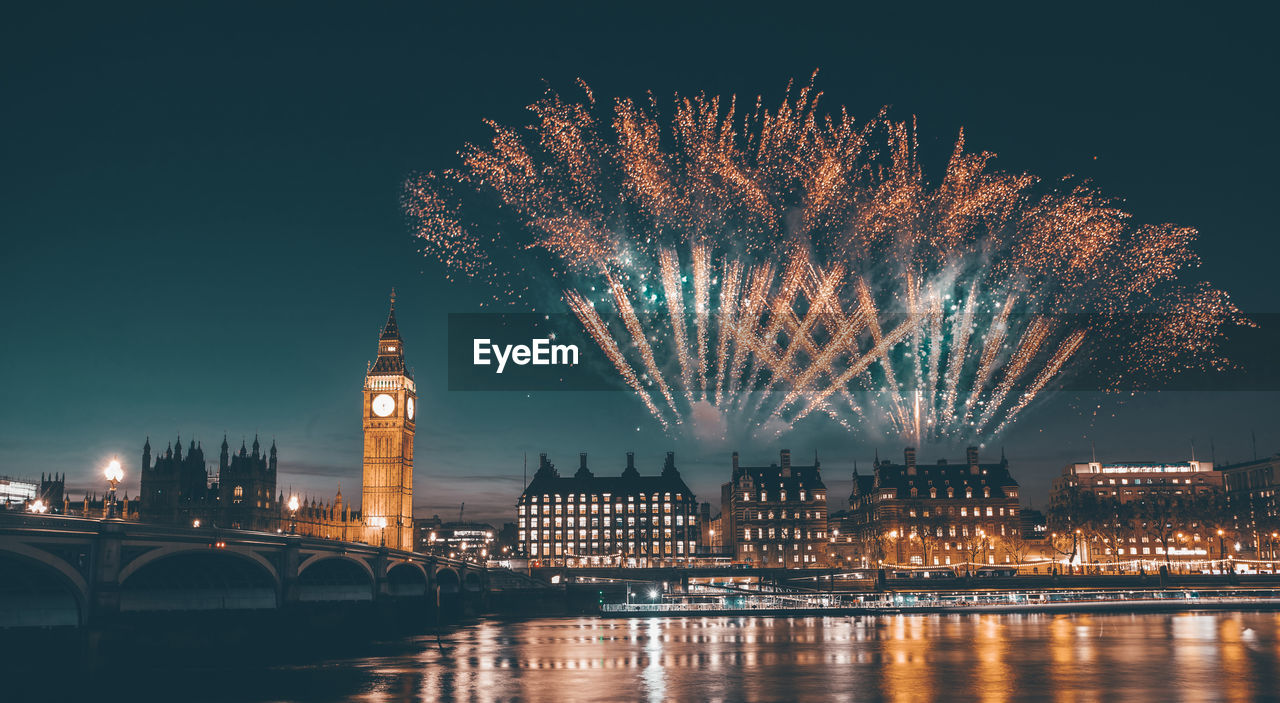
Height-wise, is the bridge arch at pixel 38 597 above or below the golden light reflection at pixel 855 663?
above

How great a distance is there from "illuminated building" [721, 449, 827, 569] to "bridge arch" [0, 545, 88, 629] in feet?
400

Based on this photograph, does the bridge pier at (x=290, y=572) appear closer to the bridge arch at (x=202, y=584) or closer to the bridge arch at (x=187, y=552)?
the bridge arch at (x=187, y=552)

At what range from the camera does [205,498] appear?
161000 mm

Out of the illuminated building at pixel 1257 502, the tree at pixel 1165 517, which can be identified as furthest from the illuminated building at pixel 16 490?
the illuminated building at pixel 1257 502

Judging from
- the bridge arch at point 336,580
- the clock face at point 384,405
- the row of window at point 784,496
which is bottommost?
the bridge arch at point 336,580

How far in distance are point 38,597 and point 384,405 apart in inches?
4727

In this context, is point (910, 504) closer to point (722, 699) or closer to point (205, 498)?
point (205, 498)

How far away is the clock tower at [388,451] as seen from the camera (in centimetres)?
17225

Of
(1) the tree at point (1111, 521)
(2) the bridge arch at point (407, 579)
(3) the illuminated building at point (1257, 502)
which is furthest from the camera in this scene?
(3) the illuminated building at point (1257, 502)

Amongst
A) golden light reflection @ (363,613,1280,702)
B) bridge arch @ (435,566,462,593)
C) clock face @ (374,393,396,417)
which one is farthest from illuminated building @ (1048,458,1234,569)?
clock face @ (374,393,396,417)

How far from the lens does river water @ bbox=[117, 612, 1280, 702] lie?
143ft

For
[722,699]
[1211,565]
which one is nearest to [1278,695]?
[722,699]

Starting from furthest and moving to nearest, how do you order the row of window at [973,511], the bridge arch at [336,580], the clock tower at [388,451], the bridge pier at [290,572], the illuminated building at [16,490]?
the clock tower at [388,451] → the row of window at [973,511] → the illuminated building at [16,490] → the bridge arch at [336,580] → the bridge pier at [290,572]

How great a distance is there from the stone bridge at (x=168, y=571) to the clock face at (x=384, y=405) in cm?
7040
